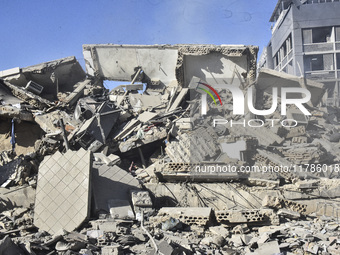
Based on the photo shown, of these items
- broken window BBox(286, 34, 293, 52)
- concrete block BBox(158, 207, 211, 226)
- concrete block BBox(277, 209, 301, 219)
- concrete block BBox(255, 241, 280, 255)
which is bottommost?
concrete block BBox(255, 241, 280, 255)

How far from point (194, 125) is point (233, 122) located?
3.72ft

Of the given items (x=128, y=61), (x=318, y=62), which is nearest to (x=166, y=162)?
(x=128, y=61)

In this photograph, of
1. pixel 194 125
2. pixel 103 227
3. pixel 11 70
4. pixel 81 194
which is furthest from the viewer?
pixel 11 70

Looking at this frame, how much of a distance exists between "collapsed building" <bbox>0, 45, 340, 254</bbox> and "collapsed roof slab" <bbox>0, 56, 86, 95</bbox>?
0.18 feet

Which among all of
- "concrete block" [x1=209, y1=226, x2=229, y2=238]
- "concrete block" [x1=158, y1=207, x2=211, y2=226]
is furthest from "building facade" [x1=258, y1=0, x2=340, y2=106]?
"concrete block" [x1=209, y1=226, x2=229, y2=238]

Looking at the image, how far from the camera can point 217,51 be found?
13289mm

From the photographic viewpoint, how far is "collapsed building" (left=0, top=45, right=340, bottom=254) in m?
Answer: 6.02

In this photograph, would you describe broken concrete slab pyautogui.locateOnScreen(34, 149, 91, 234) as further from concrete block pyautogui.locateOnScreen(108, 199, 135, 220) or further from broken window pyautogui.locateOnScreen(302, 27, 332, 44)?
broken window pyautogui.locateOnScreen(302, 27, 332, 44)

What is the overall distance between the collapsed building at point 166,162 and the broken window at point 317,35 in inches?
543

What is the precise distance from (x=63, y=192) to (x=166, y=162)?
2.71 metres

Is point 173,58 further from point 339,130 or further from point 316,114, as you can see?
point 339,130

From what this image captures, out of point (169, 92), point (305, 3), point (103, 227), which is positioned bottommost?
point (103, 227)

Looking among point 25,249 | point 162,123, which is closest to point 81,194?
point 25,249

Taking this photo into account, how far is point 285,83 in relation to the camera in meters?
12.3
